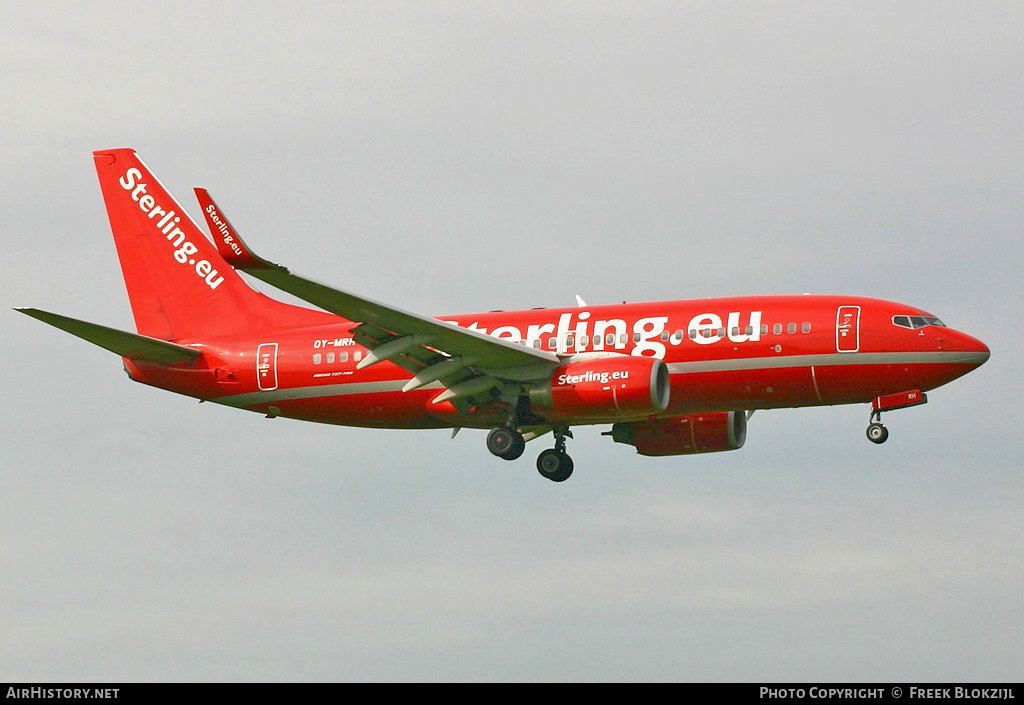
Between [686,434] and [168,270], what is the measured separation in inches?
706

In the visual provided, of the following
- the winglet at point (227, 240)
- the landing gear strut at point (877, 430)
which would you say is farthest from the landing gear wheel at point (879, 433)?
the winglet at point (227, 240)

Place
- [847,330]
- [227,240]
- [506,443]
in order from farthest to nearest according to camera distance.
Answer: [506,443]
[847,330]
[227,240]

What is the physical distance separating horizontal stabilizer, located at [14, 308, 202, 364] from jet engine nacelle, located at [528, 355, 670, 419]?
12.0 meters

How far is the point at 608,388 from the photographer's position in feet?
157

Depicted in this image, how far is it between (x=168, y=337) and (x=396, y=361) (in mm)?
9824

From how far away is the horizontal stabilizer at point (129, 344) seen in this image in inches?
1991

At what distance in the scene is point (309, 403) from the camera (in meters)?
53.0

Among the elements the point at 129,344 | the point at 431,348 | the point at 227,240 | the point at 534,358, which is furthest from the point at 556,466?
the point at 227,240

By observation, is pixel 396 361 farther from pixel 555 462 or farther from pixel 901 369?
pixel 901 369

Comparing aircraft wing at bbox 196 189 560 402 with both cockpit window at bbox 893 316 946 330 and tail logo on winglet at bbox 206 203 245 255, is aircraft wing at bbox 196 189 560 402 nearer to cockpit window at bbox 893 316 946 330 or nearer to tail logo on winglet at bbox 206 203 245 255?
tail logo on winglet at bbox 206 203 245 255

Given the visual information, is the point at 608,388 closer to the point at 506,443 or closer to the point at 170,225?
the point at 506,443

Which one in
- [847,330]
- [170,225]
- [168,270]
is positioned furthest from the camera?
[170,225]

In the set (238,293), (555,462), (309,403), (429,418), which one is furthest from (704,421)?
(238,293)

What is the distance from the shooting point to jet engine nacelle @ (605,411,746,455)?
5350 centimetres
